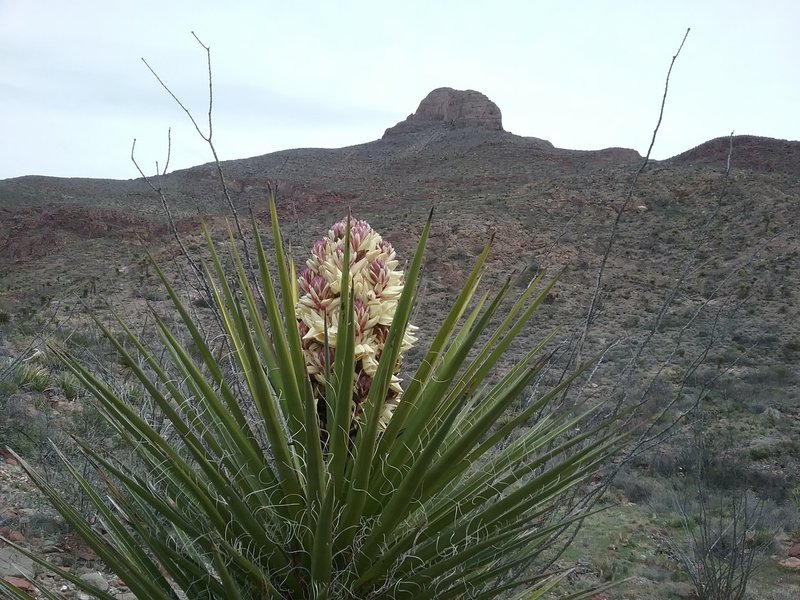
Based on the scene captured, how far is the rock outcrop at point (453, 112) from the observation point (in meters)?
69.8

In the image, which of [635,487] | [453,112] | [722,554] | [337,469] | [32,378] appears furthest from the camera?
[453,112]

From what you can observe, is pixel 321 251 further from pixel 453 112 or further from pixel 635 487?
pixel 453 112

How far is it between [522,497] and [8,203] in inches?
1745

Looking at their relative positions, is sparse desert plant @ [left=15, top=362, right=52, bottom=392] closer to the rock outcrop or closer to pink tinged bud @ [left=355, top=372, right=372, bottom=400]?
pink tinged bud @ [left=355, top=372, right=372, bottom=400]

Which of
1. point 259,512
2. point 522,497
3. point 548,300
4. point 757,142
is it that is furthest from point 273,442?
point 757,142

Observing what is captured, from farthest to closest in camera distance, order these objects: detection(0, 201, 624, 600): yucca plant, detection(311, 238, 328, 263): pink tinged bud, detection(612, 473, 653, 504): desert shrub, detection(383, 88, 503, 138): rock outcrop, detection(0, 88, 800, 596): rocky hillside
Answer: detection(383, 88, 503, 138): rock outcrop
detection(0, 88, 800, 596): rocky hillside
detection(612, 473, 653, 504): desert shrub
detection(311, 238, 328, 263): pink tinged bud
detection(0, 201, 624, 600): yucca plant

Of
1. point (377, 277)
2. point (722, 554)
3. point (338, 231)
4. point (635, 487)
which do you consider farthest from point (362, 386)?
point (635, 487)

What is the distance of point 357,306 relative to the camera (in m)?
1.63

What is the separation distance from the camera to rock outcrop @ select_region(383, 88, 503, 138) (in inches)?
2746

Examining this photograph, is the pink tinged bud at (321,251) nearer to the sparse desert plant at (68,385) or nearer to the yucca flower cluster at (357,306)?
the yucca flower cluster at (357,306)

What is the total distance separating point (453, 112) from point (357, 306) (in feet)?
255

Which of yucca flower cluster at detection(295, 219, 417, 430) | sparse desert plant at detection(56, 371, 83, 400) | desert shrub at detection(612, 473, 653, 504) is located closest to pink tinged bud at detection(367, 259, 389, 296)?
yucca flower cluster at detection(295, 219, 417, 430)

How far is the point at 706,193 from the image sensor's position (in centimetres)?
2714

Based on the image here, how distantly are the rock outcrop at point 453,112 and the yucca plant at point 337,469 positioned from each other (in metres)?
Answer: 66.9
